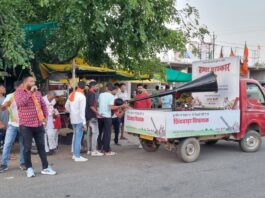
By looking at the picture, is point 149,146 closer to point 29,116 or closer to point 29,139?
point 29,139

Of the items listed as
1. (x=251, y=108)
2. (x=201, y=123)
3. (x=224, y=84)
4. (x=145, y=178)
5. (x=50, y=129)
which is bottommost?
(x=145, y=178)

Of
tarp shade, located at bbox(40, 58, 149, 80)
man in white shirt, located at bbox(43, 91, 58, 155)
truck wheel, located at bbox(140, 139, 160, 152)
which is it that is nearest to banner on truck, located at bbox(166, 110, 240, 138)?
truck wheel, located at bbox(140, 139, 160, 152)

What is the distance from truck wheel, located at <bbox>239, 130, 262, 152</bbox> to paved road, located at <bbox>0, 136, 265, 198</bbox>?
0.27m

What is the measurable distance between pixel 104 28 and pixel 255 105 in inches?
170

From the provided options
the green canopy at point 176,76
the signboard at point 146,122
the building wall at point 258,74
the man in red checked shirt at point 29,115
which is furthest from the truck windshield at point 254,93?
the building wall at point 258,74

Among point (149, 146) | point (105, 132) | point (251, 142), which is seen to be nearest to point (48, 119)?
point (105, 132)

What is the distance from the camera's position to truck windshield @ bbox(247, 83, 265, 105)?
9706 millimetres

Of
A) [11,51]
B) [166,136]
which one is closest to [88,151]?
[166,136]

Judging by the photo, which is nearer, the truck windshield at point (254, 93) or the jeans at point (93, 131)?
the jeans at point (93, 131)

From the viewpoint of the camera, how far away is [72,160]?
873 centimetres

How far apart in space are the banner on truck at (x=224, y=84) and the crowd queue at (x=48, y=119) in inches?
76.4

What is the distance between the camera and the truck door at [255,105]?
960 centimetres

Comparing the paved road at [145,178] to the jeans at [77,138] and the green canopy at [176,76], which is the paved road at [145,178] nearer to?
the jeans at [77,138]

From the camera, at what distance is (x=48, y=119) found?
367 inches
